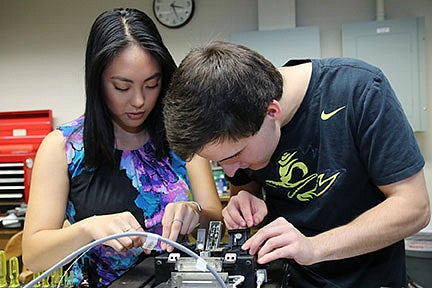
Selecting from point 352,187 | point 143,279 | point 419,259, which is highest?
point 352,187

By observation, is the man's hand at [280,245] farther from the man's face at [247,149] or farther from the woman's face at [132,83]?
the woman's face at [132,83]

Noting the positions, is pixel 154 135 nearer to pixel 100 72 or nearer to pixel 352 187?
pixel 100 72

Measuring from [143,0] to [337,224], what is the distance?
2.78 m

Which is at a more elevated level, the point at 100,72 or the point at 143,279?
the point at 100,72

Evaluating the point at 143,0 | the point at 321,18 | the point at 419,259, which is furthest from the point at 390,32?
the point at 143,0

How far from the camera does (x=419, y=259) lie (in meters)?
2.54

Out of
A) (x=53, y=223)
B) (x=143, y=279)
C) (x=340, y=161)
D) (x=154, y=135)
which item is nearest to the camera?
(x=143, y=279)

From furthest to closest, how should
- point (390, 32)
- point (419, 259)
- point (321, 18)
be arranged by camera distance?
1. point (321, 18)
2. point (390, 32)
3. point (419, 259)

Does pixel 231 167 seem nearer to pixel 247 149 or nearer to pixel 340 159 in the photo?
pixel 247 149

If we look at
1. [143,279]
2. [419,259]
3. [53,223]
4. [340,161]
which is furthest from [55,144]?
[419,259]

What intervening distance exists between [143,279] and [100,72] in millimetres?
530

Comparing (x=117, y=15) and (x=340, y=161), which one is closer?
(x=340, y=161)

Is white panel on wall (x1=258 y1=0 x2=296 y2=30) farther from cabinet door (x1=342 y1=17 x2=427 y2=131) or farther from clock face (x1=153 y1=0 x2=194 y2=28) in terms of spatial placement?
clock face (x1=153 y1=0 x2=194 y2=28)

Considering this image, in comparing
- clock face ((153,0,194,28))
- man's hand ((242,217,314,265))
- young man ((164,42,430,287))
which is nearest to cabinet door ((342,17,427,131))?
clock face ((153,0,194,28))
